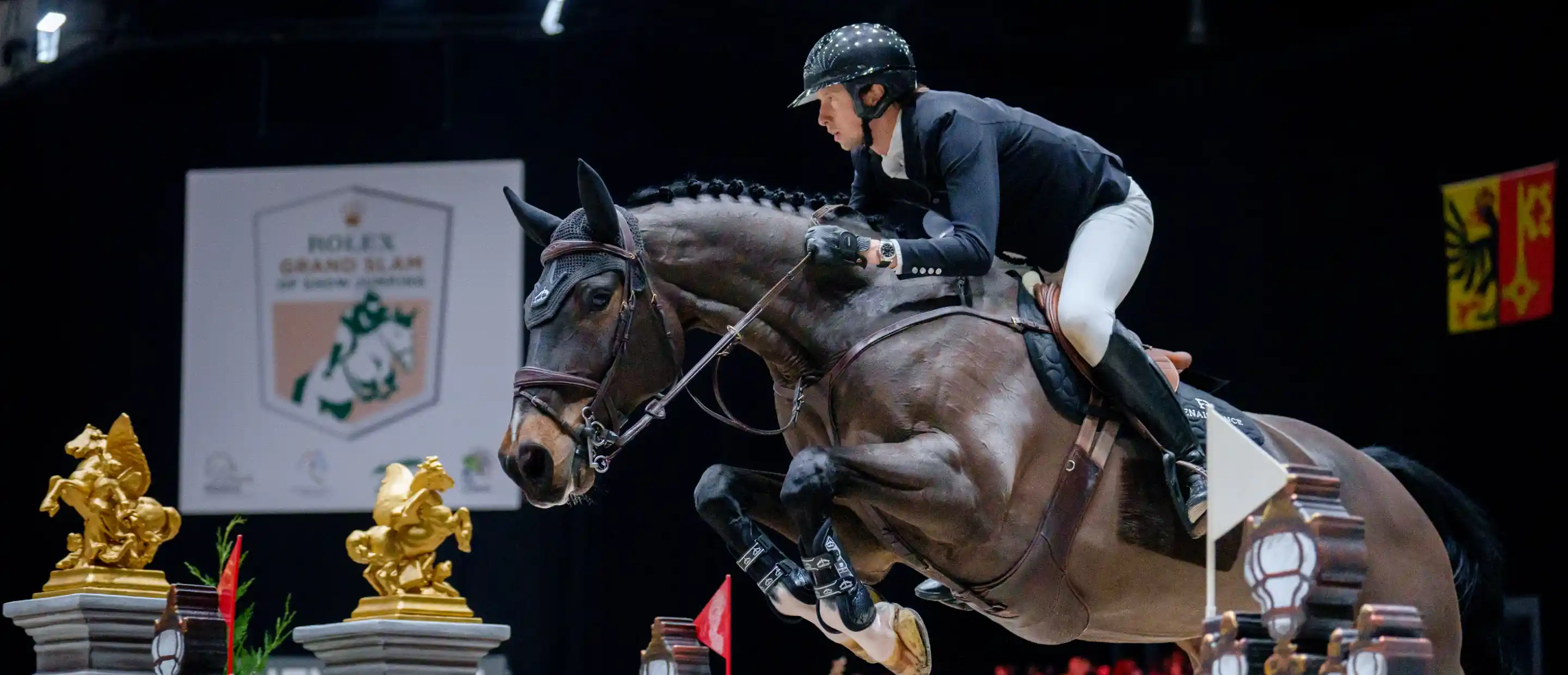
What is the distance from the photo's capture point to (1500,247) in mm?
7965

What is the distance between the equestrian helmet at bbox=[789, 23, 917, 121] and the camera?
389 centimetres

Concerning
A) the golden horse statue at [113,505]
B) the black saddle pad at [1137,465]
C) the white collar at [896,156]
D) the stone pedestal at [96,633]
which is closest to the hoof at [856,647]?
the black saddle pad at [1137,465]

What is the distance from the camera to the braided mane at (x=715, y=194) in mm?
4016

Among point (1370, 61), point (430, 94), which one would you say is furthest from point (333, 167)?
point (1370, 61)

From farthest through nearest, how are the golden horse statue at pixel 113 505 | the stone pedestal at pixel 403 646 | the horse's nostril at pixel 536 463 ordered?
1. the stone pedestal at pixel 403 646
2. the golden horse statue at pixel 113 505
3. the horse's nostril at pixel 536 463

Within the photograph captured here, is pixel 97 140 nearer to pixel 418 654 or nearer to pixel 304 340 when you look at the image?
pixel 304 340

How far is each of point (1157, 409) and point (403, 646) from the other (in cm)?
264

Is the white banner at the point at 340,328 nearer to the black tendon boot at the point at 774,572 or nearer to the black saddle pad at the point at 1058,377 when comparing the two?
the black saddle pad at the point at 1058,377

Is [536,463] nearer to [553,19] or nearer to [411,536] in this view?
[411,536]

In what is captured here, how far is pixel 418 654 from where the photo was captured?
5434 millimetres

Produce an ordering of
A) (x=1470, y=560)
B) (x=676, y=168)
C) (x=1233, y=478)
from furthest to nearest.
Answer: (x=676, y=168), (x=1470, y=560), (x=1233, y=478)

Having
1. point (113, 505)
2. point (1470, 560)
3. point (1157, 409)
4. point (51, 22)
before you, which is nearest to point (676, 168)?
point (51, 22)

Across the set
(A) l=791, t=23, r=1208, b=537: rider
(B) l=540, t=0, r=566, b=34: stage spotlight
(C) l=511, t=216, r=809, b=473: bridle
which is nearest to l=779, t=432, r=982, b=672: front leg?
(C) l=511, t=216, r=809, b=473: bridle

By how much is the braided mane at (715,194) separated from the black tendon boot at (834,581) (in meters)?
0.89
